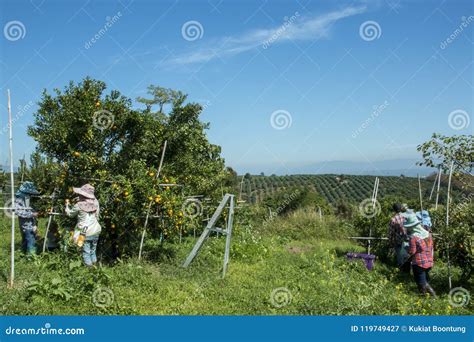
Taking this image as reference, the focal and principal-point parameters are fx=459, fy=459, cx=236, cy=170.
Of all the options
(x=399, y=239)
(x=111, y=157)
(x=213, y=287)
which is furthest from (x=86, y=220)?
(x=399, y=239)

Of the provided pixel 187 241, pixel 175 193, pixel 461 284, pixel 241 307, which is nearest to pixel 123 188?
pixel 175 193

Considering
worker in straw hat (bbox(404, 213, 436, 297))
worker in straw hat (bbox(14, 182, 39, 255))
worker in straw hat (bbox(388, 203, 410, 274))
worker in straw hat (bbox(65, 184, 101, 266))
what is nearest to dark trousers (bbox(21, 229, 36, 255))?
worker in straw hat (bbox(14, 182, 39, 255))

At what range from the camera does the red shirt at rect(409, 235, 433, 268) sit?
26.3 ft

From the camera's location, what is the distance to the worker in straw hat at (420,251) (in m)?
8.02

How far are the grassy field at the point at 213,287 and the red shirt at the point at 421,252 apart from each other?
59 cm

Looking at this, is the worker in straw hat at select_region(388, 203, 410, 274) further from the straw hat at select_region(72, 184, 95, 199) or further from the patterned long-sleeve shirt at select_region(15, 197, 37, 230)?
the patterned long-sleeve shirt at select_region(15, 197, 37, 230)

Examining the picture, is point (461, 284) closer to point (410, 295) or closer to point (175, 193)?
point (410, 295)

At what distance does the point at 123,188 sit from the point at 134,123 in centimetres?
141

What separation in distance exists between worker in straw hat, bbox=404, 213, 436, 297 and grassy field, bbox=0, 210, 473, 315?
0.28 metres

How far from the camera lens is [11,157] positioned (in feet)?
21.8

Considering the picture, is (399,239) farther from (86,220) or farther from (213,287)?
(86,220)

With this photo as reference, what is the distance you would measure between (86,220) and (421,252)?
5.84m

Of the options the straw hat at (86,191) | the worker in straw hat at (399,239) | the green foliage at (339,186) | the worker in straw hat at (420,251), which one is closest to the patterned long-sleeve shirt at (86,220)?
the straw hat at (86,191)

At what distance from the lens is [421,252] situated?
8.02 metres
